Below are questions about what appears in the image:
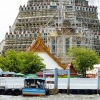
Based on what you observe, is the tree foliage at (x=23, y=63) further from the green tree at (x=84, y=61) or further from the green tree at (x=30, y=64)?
the green tree at (x=84, y=61)

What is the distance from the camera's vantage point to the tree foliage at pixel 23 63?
7931 cm

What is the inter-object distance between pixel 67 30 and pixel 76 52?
45.8ft

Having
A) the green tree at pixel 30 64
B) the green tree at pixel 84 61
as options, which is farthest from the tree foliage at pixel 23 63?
the green tree at pixel 84 61

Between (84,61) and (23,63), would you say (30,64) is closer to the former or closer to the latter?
(23,63)

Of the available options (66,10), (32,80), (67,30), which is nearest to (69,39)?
(67,30)

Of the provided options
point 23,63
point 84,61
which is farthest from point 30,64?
point 84,61

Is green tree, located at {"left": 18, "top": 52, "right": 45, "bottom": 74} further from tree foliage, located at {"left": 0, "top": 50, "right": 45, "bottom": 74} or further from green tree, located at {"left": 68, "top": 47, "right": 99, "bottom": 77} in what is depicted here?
green tree, located at {"left": 68, "top": 47, "right": 99, "bottom": 77}

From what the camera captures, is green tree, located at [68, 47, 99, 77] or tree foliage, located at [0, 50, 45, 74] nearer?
tree foliage, located at [0, 50, 45, 74]

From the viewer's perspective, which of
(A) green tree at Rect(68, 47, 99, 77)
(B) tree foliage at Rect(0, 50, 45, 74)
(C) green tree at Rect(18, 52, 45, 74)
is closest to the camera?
(C) green tree at Rect(18, 52, 45, 74)

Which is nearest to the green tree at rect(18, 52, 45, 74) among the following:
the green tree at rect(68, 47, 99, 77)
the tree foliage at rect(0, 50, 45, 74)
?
the tree foliage at rect(0, 50, 45, 74)

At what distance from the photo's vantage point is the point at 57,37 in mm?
97500

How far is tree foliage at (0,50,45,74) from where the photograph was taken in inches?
3123

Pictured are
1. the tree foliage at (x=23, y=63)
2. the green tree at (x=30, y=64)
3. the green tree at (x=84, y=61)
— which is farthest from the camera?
the green tree at (x=84, y=61)

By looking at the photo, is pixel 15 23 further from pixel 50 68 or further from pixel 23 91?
pixel 23 91
